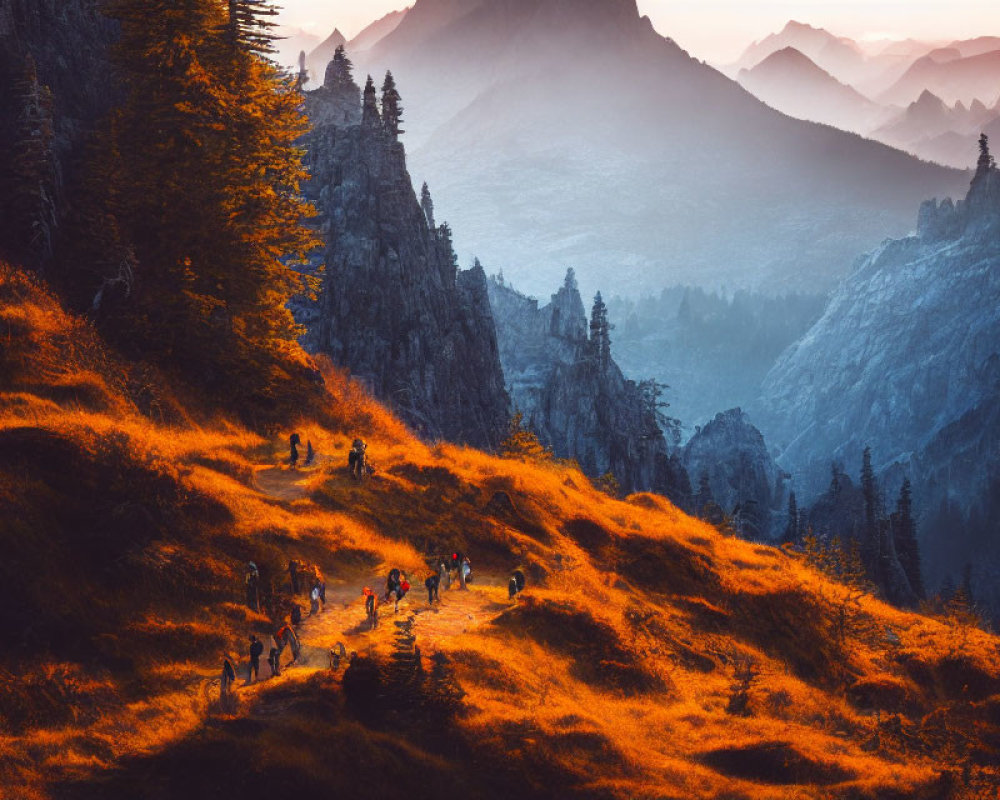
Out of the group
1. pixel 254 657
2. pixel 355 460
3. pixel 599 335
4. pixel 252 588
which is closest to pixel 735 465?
pixel 599 335

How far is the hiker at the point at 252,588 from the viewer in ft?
58.5

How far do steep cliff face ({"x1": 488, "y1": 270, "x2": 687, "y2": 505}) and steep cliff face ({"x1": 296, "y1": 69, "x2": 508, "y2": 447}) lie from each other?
3320cm

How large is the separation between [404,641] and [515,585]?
490 cm

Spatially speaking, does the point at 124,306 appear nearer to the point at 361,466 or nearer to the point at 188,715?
the point at 361,466

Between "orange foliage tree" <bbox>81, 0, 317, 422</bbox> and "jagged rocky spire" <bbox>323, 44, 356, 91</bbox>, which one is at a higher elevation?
"jagged rocky spire" <bbox>323, 44, 356, 91</bbox>

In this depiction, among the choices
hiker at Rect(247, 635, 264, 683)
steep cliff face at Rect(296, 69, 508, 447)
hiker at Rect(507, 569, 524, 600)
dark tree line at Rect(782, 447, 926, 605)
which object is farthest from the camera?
dark tree line at Rect(782, 447, 926, 605)

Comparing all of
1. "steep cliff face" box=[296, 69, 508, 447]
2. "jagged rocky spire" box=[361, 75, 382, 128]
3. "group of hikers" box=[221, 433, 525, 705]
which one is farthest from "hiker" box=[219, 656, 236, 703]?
"jagged rocky spire" box=[361, 75, 382, 128]

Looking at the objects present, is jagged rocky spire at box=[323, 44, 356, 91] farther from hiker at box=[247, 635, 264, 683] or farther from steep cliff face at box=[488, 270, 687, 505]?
hiker at box=[247, 635, 264, 683]

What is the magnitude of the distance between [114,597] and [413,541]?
27.8 ft

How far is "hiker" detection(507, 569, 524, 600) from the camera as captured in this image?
2061 cm

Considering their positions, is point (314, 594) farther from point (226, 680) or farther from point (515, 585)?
point (515, 585)

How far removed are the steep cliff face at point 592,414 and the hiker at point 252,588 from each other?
102122 millimetres

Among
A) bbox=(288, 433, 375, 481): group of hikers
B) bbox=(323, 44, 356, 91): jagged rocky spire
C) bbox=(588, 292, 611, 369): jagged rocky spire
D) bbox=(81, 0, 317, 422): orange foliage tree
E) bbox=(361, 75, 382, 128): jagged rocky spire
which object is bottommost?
bbox=(288, 433, 375, 481): group of hikers

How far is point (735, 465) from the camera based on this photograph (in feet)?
524
